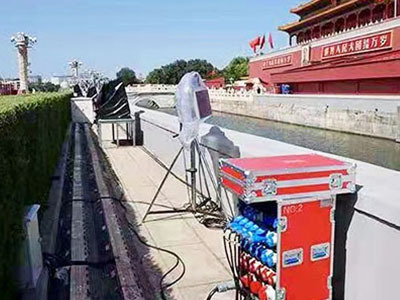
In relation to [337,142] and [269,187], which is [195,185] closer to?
[269,187]

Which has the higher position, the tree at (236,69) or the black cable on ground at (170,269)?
the tree at (236,69)

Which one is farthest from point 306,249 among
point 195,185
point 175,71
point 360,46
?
point 175,71

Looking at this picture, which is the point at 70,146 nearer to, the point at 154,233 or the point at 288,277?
the point at 154,233

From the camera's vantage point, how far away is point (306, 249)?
254 cm

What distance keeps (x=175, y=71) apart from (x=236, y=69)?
15765 millimetres

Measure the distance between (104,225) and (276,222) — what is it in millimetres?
2794

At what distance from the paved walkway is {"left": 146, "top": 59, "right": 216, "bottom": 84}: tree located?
242 feet

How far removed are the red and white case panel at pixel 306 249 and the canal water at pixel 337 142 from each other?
14.9 meters

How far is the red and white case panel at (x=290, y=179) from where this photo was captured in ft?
7.88

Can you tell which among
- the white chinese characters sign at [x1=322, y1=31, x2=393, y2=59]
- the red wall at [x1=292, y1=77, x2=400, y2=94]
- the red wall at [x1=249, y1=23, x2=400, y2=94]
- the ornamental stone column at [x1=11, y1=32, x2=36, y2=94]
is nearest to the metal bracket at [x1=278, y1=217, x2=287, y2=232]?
the red wall at [x1=249, y1=23, x2=400, y2=94]

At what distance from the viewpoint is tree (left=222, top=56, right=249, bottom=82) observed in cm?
6831

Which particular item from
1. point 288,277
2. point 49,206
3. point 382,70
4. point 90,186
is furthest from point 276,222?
point 382,70

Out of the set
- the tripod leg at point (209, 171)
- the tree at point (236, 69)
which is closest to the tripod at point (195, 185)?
the tripod leg at point (209, 171)

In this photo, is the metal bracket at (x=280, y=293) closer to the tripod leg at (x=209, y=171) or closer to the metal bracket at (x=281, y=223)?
the metal bracket at (x=281, y=223)
